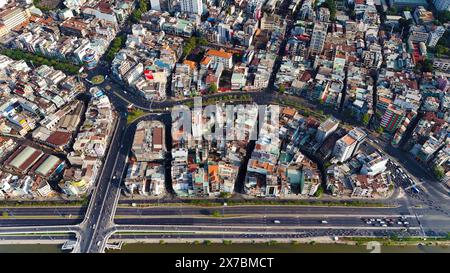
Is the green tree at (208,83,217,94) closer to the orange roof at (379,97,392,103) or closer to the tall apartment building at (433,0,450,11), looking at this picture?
the orange roof at (379,97,392,103)

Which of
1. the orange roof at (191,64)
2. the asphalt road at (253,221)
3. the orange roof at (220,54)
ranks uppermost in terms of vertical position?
the orange roof at (220,54)

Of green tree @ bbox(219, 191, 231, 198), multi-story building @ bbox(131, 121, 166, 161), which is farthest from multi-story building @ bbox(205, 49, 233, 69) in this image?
green tree @ bbox(219, 191, 231, 198)

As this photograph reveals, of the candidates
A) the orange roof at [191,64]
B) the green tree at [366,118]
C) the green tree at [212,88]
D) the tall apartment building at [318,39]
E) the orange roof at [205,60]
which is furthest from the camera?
the tall apartment building at [318,39]

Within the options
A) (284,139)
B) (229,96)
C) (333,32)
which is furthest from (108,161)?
(333,32)

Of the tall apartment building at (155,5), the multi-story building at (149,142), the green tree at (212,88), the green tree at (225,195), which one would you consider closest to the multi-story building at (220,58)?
the green tree at (212,88)

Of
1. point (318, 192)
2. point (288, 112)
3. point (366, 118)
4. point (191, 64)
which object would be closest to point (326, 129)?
point (288, 112)

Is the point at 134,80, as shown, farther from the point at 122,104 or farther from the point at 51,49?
the point at 51,49

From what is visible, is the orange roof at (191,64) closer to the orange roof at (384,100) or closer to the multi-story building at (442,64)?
the orange roof at (384,100)
